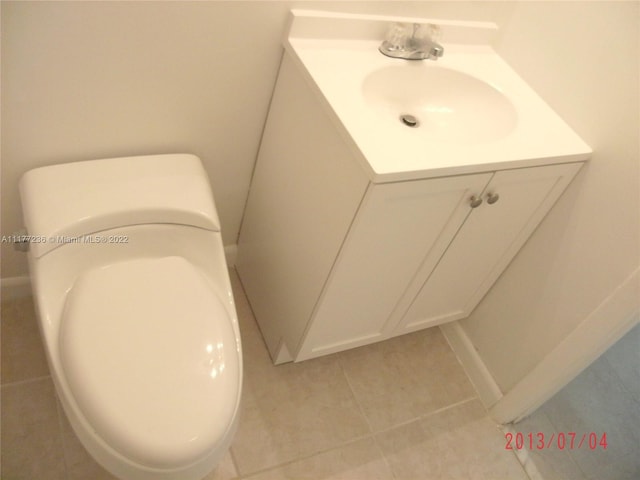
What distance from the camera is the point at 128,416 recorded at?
83 centimetres

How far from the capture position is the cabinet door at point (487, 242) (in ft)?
3.61

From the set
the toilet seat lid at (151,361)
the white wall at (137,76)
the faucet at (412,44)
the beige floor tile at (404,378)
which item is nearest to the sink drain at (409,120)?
the faucet at (412,44)

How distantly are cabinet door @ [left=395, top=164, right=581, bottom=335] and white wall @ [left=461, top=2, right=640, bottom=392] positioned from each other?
0.06 metres

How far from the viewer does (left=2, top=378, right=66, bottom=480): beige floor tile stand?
3.68 feet

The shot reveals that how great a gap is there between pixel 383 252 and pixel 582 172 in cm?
53

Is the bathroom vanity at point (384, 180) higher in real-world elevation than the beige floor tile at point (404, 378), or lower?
higher

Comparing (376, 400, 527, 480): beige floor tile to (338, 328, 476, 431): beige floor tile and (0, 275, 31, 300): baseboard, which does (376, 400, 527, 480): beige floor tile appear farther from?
(0, 275, 31, 300): baseboard

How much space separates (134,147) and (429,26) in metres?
0.76

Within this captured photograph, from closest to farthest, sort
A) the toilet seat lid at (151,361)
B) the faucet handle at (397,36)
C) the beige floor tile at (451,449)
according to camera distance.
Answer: the toilet seat lid at (151,361) → the faucet handle at (397,36) → the beige floor tile at (451,449)

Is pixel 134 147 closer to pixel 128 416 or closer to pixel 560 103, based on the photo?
pixel 128 416

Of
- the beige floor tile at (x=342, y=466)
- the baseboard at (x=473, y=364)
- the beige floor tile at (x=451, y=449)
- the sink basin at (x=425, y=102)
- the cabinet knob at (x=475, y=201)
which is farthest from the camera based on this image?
the baseboard at (x=473, y=364)

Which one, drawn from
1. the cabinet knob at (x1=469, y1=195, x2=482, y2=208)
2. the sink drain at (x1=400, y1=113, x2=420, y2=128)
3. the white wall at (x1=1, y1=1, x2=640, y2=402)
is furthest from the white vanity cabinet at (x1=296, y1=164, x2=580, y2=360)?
the sink drain at (x1=400, y1=113, x2=420, y2=128)

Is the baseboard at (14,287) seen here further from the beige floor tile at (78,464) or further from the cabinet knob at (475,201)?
the cabinet knob at (475,201)

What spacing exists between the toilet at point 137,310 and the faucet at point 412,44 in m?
0.53
